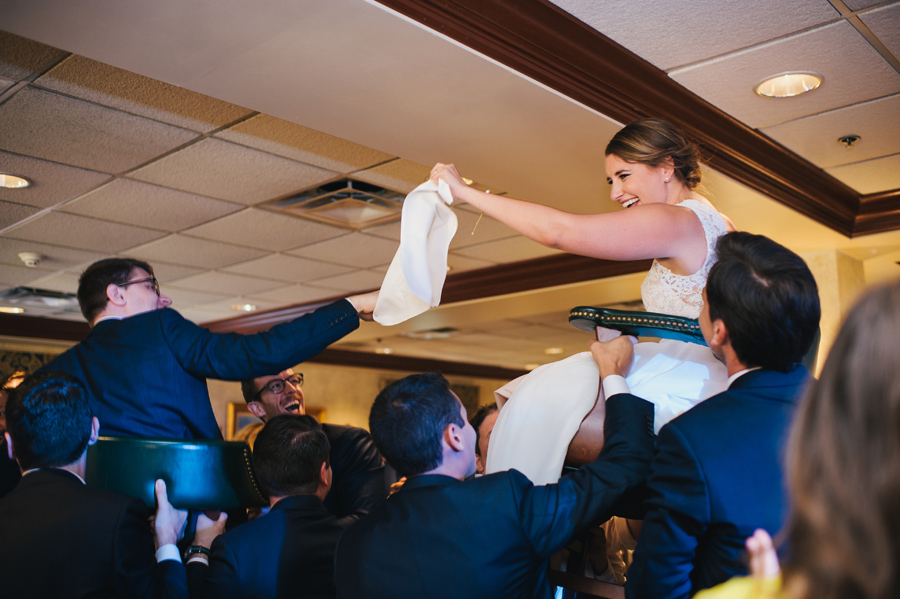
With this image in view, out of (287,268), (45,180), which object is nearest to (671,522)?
(45,180)

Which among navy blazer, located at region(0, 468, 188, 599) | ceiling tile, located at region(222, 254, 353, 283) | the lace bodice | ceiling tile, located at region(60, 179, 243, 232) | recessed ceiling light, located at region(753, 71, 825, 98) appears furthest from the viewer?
ceiling tile, located at region(222, 254, 353, 283)

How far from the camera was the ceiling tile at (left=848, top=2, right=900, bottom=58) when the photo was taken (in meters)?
2.53

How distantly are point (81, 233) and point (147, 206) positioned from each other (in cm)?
91

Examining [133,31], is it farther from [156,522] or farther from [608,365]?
[608,365]

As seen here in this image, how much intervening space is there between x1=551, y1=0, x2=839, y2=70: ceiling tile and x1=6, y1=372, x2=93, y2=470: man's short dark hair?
1977 mm

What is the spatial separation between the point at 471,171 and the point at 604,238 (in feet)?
7.10

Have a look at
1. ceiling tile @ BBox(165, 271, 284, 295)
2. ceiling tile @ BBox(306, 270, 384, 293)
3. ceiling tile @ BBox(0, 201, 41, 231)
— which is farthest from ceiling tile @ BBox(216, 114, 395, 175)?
ceiling tile @ BBox(165, 271, 284, 295)

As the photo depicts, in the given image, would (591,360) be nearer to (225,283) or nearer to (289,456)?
(289,456)

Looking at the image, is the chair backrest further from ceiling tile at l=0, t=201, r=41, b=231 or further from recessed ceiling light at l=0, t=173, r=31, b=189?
ceiling tile at l=0, t=201, r=41, b=231

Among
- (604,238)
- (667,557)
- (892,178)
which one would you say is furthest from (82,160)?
(892,178)

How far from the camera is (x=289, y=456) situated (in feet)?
7.12

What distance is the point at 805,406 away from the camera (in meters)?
0.65

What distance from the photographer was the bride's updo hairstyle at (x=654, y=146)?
1837 millimetres

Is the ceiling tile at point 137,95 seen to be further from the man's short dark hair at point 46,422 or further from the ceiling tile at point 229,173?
the man's short dark hair at point 46,422
